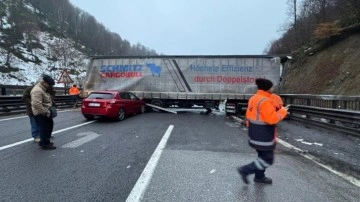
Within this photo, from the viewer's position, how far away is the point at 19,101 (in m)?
18.6

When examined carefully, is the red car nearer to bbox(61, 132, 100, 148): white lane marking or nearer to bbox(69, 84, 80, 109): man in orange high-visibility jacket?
bbox(61, 132, 100, 148): white lane marking

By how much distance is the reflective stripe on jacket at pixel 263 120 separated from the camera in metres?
5.29

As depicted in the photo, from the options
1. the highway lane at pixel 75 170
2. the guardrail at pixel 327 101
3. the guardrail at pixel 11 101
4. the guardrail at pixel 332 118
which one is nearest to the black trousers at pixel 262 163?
the highway lane at pixel 75 170

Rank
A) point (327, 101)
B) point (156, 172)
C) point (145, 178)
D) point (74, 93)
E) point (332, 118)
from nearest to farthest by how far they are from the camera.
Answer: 1. point (145, 178)
2. point (156, 172)
3. point (332, 118)
4. point (327, 101)
5. point (74, 93)

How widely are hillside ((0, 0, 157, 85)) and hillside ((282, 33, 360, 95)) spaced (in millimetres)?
37098

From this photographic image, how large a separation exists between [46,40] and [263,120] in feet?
343

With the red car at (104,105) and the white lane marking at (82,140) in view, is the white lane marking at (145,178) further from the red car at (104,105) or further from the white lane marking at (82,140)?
the red car at (104,105)

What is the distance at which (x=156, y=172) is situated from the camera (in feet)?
20.1

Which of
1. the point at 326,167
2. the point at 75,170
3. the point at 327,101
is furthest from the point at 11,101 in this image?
the point at 326,167

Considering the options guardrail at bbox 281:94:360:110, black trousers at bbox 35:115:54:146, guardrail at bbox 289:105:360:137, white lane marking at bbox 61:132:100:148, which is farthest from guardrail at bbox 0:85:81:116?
guardrail at bbox 281:94:360:110

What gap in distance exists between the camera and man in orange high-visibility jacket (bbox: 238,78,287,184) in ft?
17.5

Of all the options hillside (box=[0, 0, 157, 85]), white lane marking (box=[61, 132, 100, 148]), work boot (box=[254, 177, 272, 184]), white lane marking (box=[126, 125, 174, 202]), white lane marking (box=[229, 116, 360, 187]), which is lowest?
white lane marking (box=[229, 116, 360, 187])

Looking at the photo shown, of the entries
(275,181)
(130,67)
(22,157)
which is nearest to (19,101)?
(130,67)

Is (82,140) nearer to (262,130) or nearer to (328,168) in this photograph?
(262,130)
